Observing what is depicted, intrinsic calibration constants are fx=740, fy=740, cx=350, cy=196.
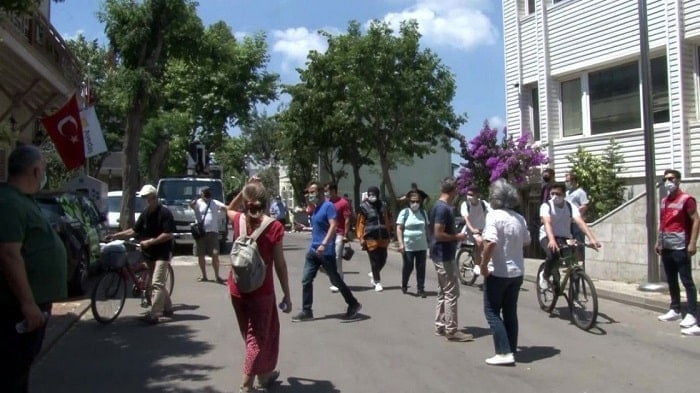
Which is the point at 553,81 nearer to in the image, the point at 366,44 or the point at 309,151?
the point at 366,44

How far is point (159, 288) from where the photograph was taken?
9.59 metres

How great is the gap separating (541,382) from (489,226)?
1.54m

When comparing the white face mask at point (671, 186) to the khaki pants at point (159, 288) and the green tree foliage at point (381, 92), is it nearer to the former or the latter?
the khaki pants at point (159, 288)

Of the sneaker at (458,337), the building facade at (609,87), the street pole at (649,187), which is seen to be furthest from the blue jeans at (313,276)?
the building facade at (609,87)

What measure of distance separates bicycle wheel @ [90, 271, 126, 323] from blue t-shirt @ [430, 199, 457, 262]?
3.96m

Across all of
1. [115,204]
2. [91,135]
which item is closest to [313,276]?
[91,135]

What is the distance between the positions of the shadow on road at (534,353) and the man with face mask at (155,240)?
4.60 metres

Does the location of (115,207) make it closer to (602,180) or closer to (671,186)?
(602,180)

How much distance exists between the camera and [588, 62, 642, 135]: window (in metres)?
16.0

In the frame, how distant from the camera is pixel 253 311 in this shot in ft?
19.7

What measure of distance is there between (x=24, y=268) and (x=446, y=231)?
18.8ft

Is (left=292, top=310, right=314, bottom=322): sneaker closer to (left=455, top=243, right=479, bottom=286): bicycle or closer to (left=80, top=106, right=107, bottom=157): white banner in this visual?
(left=455, top=243, right=479, bottom=286): bicycle

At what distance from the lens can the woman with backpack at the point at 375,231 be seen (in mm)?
12438

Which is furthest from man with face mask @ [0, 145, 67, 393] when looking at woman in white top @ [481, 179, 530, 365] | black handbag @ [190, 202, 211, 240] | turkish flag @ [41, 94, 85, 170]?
turkish flag @ [41, 94, 85, 170]
